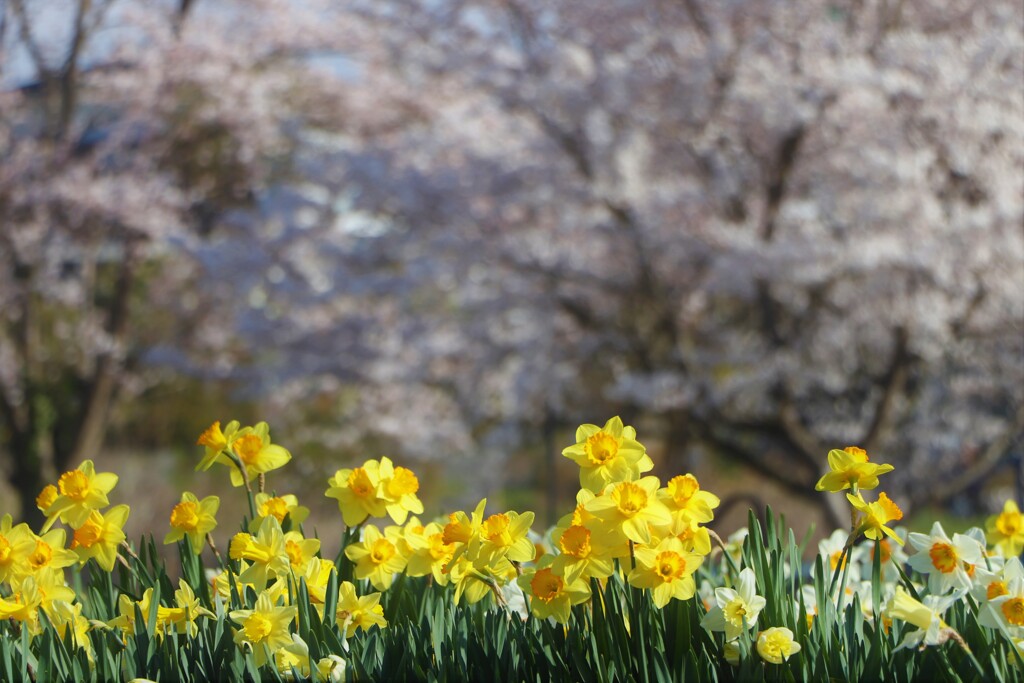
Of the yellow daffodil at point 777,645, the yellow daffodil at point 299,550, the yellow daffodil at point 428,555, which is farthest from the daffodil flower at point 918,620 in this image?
the yellow daffodil at point 299,550

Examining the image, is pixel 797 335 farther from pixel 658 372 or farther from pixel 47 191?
pixel 47 191

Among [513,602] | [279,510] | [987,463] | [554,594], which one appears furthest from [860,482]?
[987,463]

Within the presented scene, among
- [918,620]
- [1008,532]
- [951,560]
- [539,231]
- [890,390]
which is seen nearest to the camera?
[918,620]

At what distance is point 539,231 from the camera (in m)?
7.86

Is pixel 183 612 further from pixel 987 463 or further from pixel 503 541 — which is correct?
pixel 987 463

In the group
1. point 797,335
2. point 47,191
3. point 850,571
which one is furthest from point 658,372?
point 47,191

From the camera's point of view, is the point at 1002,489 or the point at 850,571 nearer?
the point at 850,571

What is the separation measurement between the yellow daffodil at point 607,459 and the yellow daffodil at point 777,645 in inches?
12.2

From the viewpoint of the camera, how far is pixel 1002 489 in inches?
418

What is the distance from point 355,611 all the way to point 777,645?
2.36 feet

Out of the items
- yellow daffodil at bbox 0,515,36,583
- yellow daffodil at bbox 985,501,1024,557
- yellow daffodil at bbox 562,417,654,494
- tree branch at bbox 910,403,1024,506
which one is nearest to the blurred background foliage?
tree branch at bbox 910,403,1024,506

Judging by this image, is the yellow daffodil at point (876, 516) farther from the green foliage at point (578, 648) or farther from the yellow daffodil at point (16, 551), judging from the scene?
the yellow daffodil at point (16, 551)

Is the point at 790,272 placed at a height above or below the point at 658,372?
above

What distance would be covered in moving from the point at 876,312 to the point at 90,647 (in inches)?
240
